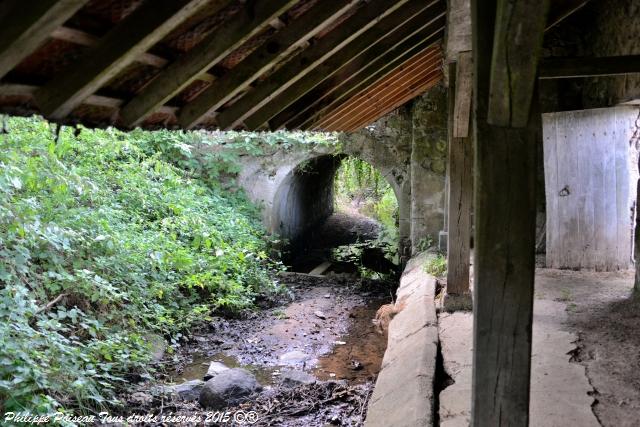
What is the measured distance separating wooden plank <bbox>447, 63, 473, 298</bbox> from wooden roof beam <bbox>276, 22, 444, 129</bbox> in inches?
22.0

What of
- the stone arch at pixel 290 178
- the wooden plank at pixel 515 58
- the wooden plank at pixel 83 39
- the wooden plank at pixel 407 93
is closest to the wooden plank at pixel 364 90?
the wooden plank at pixel 407 93

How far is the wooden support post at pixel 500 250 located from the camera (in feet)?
6.86

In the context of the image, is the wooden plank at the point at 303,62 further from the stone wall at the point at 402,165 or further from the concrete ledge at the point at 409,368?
the stone wall at the point at 402,165

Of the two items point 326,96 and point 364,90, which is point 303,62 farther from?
point 364,90

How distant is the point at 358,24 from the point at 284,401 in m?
3.37

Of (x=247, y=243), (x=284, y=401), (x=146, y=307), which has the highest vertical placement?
(x=247, y=243)

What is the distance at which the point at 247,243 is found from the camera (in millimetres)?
9500

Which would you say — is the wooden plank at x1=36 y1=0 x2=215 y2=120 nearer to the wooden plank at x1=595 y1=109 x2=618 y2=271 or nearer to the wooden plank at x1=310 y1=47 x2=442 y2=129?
the wooden plank at x1=310 y1=47 x2=442 y2=129

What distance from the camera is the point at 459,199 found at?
5734 mm

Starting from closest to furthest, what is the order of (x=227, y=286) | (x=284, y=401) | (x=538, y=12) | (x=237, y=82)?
(x=538, y=12)
(x=237, y=82)
(x=284, y=401)
(x=227, y=286)

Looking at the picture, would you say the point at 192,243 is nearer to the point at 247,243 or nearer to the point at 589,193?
the point at 247,243

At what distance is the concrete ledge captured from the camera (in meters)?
3.71

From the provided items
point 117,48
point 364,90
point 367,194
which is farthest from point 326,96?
point 367,194

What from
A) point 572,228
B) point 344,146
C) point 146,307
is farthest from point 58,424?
point 344,146
